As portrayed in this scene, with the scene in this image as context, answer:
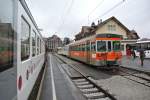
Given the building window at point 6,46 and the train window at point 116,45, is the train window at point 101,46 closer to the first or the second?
the train window at point 116,45

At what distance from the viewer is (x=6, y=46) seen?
2.75 meters

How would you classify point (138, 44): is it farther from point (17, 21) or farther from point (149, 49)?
point (17, 21)

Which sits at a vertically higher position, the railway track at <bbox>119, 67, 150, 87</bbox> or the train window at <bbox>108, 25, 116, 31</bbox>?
the train window at <bbox>108, 25, 116, 31</bbox>

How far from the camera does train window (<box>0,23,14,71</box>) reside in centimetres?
254

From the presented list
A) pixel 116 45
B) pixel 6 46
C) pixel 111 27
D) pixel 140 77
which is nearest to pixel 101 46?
pixel 116 45

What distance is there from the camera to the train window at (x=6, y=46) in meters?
2.54

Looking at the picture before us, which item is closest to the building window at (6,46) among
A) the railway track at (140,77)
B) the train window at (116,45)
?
the railway track at (140,77)

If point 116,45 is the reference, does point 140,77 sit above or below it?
below

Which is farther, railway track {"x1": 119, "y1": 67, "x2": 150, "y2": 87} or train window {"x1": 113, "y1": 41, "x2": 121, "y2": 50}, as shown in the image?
train window {"x1": 113, "y1": 41, "x2": 121, "y2": 50}

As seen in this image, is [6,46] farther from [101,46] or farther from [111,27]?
[111,27]

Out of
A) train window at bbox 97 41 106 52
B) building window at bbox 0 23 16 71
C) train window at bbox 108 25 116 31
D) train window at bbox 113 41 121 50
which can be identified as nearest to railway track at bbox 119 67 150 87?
train window at bbox 113 41 121 50

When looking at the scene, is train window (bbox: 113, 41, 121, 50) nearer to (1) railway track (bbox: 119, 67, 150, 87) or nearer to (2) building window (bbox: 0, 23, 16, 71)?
(1) railway track (bbox: 119, 67, 150, 87)

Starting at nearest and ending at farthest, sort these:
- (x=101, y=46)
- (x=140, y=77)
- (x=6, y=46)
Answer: (x=6, y=46) → (x=140, y=77) → (x=101, y=46)

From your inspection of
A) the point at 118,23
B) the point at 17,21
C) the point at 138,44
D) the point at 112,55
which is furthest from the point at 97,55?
the point at 118,23
